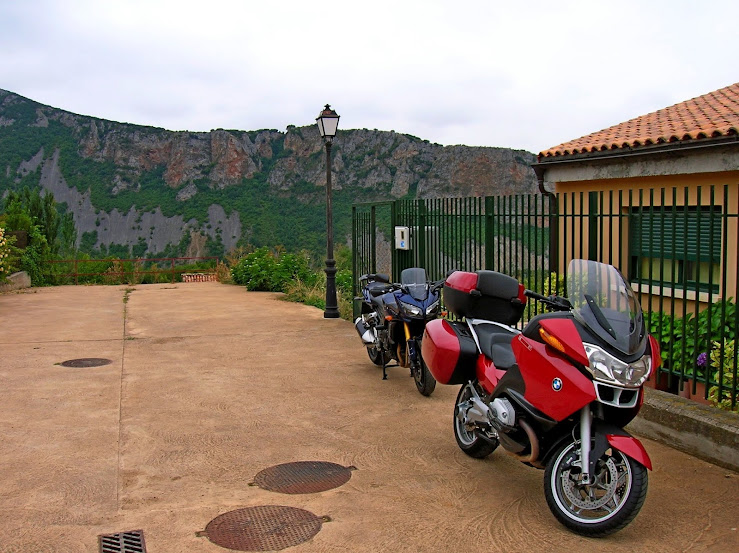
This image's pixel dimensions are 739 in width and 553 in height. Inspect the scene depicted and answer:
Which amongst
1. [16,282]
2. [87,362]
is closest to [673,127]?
[87,362]

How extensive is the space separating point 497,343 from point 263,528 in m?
2.07

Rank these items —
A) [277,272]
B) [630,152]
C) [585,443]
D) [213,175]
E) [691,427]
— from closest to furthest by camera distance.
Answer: [585,443], [691,427], [630,152], [277,272], [213,175]

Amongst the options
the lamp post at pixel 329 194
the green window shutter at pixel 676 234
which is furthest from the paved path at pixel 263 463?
the lamp post at pixel 329 194

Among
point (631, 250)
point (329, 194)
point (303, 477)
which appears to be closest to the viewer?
point (303, 477)

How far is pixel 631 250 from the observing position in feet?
22.9

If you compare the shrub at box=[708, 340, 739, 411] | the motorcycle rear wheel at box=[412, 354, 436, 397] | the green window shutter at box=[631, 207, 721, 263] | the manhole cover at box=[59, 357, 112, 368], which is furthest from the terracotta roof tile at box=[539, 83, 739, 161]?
the manhole cover at box=[59, 357, 112, 368]

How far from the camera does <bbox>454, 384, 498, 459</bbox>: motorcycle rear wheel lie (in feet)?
18.4

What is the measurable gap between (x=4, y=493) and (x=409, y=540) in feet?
9.10

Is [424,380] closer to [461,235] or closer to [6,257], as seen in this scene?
[461,235]

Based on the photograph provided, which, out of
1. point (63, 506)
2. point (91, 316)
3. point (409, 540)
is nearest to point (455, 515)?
point (409, 540)

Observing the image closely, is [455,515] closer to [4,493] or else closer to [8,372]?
[4,493]

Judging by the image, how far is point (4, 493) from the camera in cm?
505

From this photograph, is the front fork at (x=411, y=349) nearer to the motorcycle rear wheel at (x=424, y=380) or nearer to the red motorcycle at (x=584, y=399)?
the motorcycle rear wheel at (x=424, y=380)

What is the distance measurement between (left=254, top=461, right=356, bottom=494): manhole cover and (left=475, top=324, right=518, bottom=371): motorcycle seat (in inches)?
52.5
